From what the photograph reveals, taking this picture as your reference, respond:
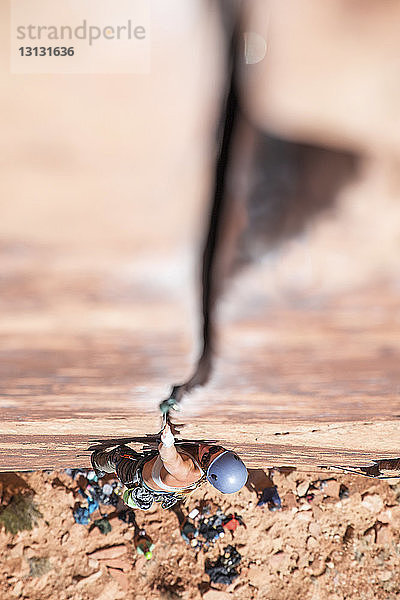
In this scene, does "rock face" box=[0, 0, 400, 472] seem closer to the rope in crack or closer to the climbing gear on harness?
the rope in crack

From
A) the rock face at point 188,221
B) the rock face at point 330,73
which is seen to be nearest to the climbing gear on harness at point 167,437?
the rock face at point 188,221

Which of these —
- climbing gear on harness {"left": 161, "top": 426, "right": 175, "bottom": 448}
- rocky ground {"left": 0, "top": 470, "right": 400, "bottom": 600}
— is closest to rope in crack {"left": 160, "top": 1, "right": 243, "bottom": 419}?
climbing gear on harness {"left": 161, "top": 426, "right": 175, "bottom": 448}

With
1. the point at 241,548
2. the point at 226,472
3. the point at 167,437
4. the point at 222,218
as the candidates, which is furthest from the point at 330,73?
the point at 241,548

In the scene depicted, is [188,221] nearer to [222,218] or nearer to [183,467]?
[222,218]

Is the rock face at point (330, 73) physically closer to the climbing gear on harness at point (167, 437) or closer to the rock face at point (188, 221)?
the rock face at point (188, 221)

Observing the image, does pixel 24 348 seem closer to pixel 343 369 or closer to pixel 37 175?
pixel 37 175

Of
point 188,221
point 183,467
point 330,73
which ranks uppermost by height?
point 330,73
